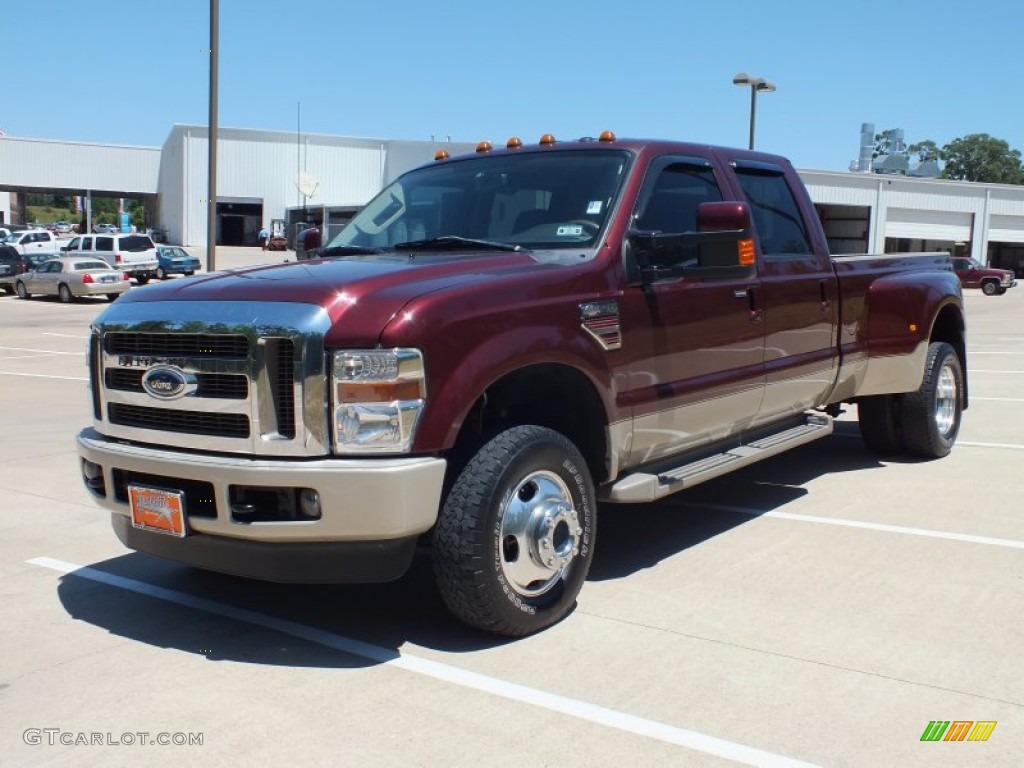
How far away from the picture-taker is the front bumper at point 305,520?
151 inches

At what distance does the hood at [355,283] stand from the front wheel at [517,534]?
68 cm

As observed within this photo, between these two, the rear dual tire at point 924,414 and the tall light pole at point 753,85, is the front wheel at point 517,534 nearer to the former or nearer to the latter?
the rear dual tire at point 924,414

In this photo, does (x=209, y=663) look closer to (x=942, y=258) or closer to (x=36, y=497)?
(x=36, y=497)

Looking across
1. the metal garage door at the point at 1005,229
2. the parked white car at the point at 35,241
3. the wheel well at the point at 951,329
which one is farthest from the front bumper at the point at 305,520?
the metal garage door at the point at 1005,229

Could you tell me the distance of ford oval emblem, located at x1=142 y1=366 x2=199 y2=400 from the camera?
4.16 metres

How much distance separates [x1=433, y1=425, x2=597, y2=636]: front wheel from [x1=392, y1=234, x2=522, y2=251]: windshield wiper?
102 cm

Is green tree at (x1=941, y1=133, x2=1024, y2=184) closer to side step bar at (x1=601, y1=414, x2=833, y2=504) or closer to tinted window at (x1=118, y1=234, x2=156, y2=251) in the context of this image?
tinted window at (x1=118, y1=234, x2=156, y2=251)

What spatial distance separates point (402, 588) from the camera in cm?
520

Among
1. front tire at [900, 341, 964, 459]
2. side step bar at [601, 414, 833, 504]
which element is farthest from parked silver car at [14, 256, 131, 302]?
side step bar at [601, 414, 833, 504]

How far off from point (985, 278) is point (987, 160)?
326 feet

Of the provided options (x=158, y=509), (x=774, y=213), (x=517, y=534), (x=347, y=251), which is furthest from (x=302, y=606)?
(x=774, y=213)

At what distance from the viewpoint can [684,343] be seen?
5.30 meters

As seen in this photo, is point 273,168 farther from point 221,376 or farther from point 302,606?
point 221,376

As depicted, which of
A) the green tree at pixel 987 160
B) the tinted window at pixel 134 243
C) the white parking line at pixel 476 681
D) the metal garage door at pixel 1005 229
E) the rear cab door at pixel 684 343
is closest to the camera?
the white parking line at pixel 476 681
